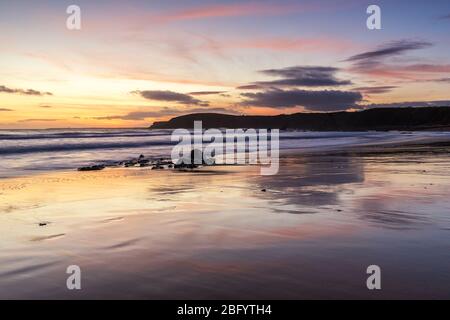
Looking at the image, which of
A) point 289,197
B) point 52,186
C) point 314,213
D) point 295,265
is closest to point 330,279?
point 295,265

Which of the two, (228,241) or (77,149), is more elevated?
(77,149)

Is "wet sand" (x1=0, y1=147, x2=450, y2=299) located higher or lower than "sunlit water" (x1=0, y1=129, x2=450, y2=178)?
lower

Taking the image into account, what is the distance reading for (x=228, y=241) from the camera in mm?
6227

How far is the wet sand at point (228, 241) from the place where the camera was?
4.46m

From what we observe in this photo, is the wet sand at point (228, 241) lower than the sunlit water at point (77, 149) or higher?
lower

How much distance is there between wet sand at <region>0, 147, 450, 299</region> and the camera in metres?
4.46

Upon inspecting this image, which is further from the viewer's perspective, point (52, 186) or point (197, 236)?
point (52, 186)

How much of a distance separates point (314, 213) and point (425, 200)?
2.77 m

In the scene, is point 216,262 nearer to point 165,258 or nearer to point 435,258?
point 165,258

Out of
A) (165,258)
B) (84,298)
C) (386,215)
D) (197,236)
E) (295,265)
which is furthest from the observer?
(386,215)

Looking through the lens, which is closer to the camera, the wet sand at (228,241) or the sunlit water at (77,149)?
the wet sand at (228,241)

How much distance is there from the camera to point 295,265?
A: 512 cm

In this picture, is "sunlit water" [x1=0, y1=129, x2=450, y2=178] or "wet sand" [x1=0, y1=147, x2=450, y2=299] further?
"sunlit water" [x1=0, y1=129, x2=450, y2=178]

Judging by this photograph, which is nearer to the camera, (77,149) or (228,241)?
(228,241)
